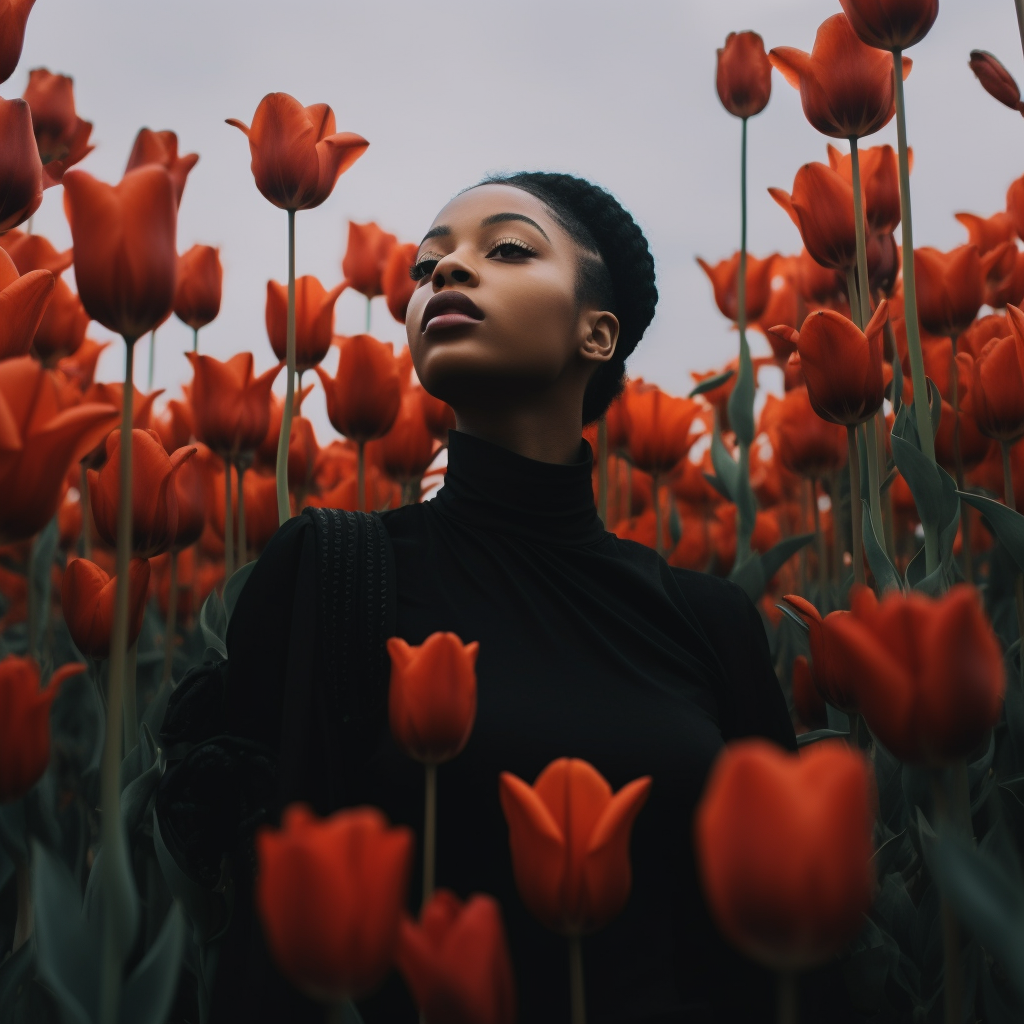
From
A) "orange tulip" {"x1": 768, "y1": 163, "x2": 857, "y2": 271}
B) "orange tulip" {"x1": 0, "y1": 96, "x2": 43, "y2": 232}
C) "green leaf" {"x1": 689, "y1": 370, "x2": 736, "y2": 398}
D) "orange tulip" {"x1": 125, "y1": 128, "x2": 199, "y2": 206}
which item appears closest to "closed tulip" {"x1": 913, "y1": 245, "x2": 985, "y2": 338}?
"orange tulip" {"x1": 768, "y1": 163, "x2": 857, "y2": 271}

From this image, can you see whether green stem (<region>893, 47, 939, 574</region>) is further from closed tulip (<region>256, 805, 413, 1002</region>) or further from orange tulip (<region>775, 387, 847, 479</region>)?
closed tulip (<region>256, 805, 413, 1002</region>)

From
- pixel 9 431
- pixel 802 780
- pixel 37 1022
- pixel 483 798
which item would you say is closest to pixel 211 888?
pixel 37 1022

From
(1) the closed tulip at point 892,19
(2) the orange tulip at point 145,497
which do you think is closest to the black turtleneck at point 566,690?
(2) the orange tulip at point 145,497

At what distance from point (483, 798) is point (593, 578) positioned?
1.19 feet

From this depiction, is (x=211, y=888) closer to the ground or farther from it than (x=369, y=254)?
closer to the ground

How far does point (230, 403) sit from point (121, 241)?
3.09ft

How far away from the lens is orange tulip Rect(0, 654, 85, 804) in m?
0.65

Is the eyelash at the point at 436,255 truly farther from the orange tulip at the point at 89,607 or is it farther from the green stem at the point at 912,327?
the orange tulip at the point at 89,607

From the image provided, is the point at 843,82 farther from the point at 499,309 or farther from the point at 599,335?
the point at 499,309

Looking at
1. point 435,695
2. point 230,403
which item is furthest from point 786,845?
point 230,403

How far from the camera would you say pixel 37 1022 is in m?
0.99

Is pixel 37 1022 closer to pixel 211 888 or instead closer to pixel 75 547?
pixel 211 888

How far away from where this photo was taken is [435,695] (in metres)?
0.74

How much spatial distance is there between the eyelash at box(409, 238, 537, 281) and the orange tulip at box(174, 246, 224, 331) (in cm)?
47
